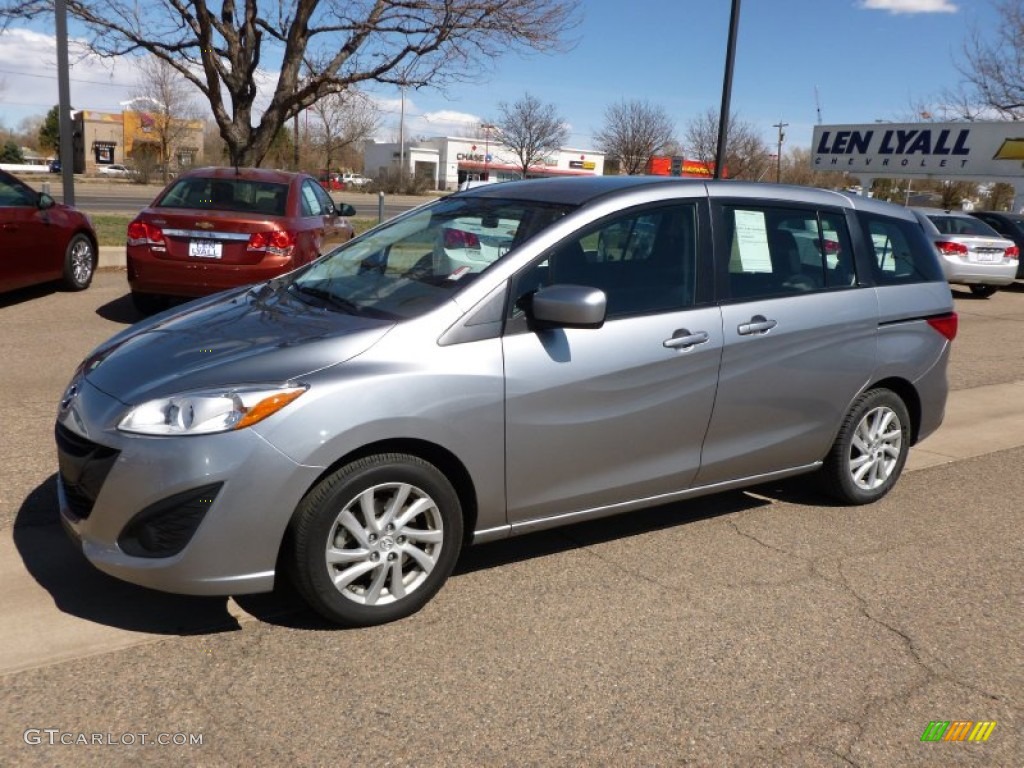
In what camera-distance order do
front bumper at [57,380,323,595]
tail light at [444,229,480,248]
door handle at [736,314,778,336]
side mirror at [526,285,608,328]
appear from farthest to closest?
door handle at [736,314,778,336] < tail light at [444,229,480,248] < side mirror at [526,285,608,328] < front bumper at [57,380,323,595]

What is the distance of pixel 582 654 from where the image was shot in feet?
11.5

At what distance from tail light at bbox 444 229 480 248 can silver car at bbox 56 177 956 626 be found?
24 millimetres

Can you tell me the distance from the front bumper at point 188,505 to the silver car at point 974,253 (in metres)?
16.0

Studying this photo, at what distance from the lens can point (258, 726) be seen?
2.94 metres

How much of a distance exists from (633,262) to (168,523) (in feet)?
7.44

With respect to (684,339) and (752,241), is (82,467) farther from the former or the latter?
(752,241)

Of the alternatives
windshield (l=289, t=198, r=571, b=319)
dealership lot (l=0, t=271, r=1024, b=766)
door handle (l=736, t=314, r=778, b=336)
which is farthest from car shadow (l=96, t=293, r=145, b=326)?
door handle (l=736, t=314, r=778, b=336)

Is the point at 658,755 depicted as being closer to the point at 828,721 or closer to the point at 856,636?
the point at 828,721

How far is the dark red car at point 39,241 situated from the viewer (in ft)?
30.3

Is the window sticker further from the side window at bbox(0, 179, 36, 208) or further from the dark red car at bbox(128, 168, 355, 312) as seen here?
the side window at bbox(0, 179, 36, 208)

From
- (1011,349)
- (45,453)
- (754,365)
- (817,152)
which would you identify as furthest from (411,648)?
(817,152)

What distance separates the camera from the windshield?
392 cm

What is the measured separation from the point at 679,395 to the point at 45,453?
3.56 m

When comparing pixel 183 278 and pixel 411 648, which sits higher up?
pixel 183 278
